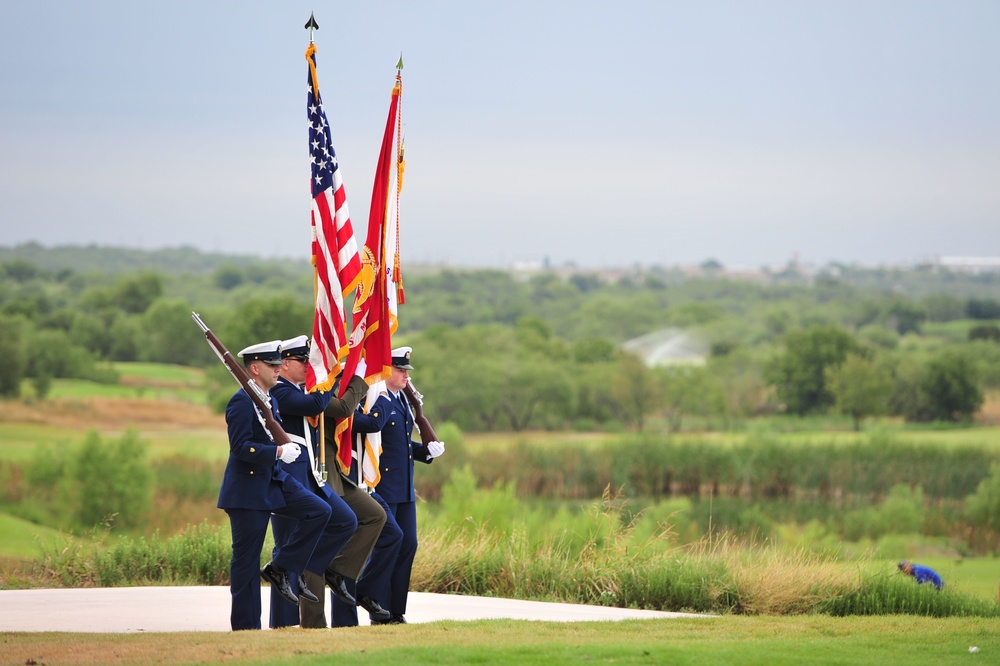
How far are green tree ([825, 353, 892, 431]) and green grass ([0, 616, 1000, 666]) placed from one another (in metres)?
94.7

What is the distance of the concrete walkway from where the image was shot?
908 centimetres

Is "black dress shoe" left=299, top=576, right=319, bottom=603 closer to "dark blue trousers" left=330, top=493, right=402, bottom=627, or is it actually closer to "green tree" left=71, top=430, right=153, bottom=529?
"dark blue trousers" left=330, top=493, right=402, bottom=627

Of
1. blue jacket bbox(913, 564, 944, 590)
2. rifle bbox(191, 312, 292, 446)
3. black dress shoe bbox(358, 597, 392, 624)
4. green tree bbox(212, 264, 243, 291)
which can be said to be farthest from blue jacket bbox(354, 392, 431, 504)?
green tree bbox(212, 264, 243, 291)

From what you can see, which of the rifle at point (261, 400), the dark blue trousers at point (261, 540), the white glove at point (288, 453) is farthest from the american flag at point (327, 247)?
the dark blue trousers at point (261, 540)

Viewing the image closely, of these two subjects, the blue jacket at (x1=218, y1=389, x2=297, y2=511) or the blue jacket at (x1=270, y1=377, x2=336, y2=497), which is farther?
the blue jacket at (x1=270, y1=377, x2=336, y2=497)

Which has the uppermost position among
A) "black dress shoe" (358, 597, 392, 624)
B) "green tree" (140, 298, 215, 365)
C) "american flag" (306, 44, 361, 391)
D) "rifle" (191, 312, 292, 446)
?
"american flag" (306, 44, 361, 391)

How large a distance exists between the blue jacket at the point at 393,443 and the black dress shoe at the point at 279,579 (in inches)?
43.2

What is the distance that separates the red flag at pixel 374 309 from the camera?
9234mm

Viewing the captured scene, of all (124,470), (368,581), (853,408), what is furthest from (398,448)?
(853,408)

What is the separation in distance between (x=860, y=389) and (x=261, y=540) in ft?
322

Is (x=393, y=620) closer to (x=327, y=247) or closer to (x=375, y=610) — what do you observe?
(x=375, y=610)

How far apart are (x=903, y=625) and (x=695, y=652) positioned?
2.63 meters

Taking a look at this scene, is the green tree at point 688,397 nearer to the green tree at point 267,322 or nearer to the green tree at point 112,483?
the green tree at point 267,322

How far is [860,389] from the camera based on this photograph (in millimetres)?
101750
